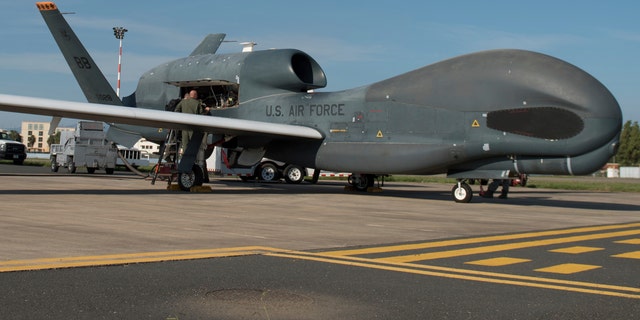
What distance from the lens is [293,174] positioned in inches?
1264

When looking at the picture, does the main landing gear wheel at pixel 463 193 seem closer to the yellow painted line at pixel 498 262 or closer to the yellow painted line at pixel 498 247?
the yellow painted line at pixel 498 247

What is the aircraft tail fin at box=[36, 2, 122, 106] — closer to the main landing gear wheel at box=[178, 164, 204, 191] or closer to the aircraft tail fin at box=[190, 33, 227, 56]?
the aircraft tail fin at box=[190, 33, 227, 56]

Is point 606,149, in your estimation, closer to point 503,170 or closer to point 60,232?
point 503,170

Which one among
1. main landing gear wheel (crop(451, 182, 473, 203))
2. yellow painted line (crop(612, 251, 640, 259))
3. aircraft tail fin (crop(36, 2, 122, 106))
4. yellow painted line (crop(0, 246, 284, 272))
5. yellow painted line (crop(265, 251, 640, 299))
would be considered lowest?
yellow painted line (crop(265, 251, 640, 299))

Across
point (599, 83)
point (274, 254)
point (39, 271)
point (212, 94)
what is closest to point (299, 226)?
point (274, 254)

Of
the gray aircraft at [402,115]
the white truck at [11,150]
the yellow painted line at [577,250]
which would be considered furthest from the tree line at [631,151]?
the yellow painted line at [577,250]

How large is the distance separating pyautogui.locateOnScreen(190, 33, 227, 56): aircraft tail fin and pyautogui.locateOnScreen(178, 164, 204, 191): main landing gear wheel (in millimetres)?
7815

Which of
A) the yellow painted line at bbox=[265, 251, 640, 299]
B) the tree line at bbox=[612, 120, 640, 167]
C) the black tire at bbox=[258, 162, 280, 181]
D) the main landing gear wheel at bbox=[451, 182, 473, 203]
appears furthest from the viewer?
the tree line at bbox=[612, 120, 640, 167]

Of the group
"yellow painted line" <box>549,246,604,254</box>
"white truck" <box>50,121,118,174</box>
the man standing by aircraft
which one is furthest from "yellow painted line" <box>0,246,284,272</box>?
"white truck" <box>50,121,118,174</box>

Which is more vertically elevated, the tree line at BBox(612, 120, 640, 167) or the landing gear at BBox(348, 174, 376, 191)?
the tree line at BBox(612, 120, 640, 167)

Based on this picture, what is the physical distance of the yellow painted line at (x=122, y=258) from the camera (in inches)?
264

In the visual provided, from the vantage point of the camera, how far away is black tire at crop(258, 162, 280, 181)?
32.6 metres

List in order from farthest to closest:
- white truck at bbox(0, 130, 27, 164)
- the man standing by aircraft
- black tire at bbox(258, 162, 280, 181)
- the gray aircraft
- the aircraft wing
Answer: white truck at bbox(0, 130, 27, 164) → black tire at bbox(258, 162, 280, 181) → the man standing by aircraft → the aircraft wing → the gray aircraft

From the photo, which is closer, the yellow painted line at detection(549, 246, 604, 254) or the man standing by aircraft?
the yellow painted line at detection(549, 246, 604, 254)
